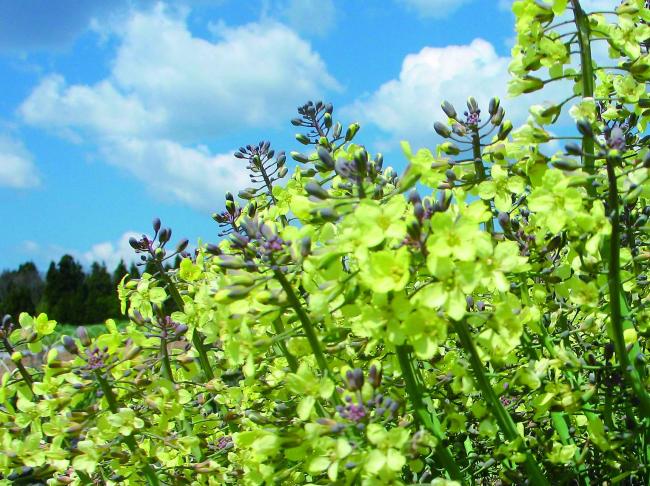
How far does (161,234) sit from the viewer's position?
4.05 meters

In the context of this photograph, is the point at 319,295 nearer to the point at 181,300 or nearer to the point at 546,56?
the point at 546,56

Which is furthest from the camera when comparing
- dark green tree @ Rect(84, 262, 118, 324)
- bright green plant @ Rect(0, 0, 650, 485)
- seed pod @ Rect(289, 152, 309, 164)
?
dark green tree @ Rect(84, 262, 118, 324)

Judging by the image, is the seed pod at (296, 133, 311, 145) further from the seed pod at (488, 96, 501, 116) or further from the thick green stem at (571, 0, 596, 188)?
the thick green stem at (571, 0, 596, 188)

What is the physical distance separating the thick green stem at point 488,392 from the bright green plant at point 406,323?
0.01 m

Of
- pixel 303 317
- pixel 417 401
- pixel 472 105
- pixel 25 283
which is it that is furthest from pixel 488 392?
pixel 25 283

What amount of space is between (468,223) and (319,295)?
0.55 metres

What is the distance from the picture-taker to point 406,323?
2.19m

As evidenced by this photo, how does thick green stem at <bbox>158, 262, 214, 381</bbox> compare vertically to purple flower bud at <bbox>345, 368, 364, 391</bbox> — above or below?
above

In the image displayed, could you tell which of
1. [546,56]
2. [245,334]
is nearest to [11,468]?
[245,334]

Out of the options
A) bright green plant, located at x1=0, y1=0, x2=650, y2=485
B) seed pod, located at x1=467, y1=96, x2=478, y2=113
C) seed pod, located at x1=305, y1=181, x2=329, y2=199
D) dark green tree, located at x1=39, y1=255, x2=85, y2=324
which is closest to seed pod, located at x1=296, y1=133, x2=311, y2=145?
bright green plant, located at x1=0, y1=0, x2=650, y2=485

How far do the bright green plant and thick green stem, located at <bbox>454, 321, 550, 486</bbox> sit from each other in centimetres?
1

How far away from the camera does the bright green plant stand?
2260mm

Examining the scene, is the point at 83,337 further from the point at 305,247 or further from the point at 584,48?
the point at 584,48

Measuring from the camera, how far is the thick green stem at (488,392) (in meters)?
2.42
